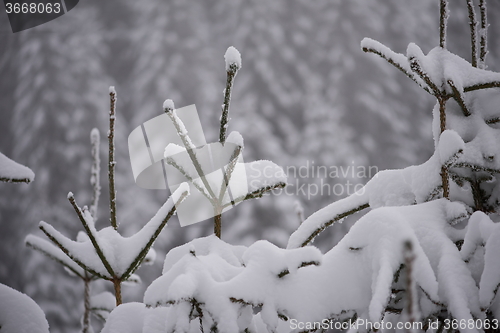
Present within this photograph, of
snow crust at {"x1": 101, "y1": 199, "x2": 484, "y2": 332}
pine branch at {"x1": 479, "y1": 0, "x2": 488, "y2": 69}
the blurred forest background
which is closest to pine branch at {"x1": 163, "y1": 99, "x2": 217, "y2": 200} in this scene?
snow crust at {"x1": 101, "y1": 199, "x2": 484, "y2": 332}

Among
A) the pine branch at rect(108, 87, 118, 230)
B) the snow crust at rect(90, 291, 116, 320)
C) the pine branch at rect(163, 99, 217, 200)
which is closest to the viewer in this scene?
the pine branch at rect(163, 99, 217, 200)

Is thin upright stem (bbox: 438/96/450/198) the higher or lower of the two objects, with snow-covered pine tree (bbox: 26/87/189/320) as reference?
higher

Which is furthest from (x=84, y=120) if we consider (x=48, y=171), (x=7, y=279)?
(x=7, y=279)

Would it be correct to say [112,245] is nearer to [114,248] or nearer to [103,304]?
[114,248]

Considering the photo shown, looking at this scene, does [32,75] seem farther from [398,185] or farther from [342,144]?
[398,185]

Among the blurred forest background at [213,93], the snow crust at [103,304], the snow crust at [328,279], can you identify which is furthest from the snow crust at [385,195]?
the blurred forest background at [213,93]

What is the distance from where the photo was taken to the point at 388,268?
0.61 m

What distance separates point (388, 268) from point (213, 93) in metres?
5.71

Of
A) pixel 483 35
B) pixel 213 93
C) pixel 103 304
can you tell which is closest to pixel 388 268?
pixel 483 35

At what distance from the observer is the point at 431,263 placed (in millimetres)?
684

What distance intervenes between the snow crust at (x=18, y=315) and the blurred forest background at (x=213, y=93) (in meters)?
4.24

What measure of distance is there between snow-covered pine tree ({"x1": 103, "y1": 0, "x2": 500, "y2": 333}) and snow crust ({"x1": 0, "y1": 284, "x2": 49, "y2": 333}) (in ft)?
0.58

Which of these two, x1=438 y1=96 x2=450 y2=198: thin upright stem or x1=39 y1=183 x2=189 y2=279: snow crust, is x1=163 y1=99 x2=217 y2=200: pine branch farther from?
x1=438 y1=96 x2=450 y2=198: thin upright stem

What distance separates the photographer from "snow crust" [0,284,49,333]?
2.56 feet
